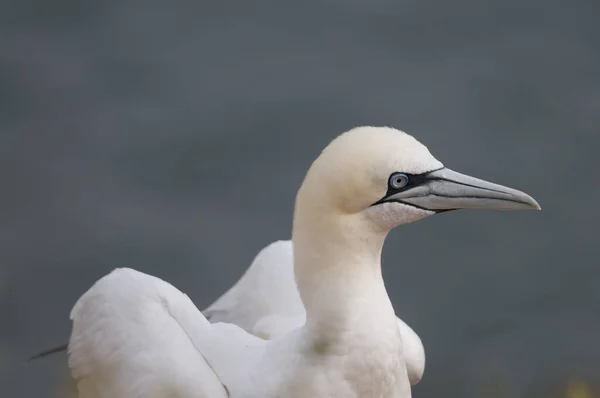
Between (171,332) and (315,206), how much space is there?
1.02 m

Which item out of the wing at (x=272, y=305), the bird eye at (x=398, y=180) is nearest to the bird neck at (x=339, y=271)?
the bird eye at (x=398, y=180)

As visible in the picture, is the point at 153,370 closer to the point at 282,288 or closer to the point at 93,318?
the point at 93,318

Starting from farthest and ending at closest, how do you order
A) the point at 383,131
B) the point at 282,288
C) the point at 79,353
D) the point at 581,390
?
the point at 282,288
the point at 79,353
the point at 383,131
the point at 581,390

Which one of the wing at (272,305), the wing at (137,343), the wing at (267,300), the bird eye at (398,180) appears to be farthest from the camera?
the wing at (267,300)

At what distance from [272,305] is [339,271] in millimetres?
1792

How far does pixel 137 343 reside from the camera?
697 centimetres

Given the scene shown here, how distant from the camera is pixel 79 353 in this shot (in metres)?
7.31

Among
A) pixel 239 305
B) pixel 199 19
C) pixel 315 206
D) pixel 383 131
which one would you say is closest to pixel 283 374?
pixel 315 206

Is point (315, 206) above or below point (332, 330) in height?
above

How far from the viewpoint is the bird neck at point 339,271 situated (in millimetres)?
6504

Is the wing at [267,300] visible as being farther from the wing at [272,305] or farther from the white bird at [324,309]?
the white bird at [324,309]

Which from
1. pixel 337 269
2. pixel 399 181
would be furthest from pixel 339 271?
pixel 399 181

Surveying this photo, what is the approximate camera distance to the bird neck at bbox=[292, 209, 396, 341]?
6.50 metres

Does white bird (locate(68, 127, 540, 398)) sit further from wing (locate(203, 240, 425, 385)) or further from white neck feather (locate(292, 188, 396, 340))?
wing (locate(203, 240, 425, 385))
